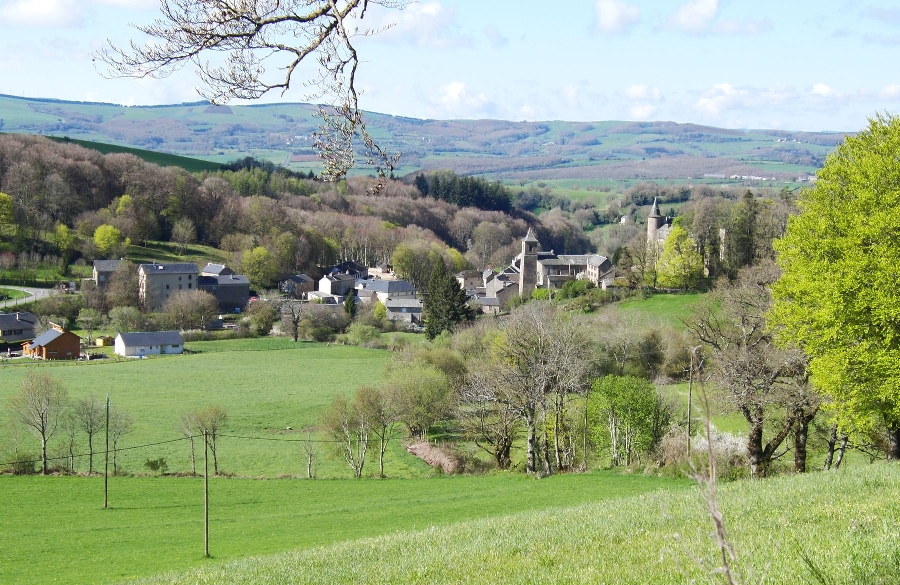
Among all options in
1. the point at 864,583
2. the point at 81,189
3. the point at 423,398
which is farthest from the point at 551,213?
the point at 864,583

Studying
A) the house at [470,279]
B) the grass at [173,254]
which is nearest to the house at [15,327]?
the grass at [173,254]

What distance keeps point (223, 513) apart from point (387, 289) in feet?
227

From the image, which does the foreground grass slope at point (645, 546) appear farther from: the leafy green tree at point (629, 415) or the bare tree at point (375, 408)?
the bare tree at point (375, 408)

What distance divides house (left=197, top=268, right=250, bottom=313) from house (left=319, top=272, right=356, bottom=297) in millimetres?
11954

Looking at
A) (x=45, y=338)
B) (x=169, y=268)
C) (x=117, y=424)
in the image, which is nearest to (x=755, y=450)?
(x=117, y=424)

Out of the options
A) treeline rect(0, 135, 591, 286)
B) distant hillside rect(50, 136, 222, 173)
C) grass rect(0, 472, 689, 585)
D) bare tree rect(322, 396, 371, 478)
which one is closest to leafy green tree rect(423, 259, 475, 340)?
bare tree rect(322, 396, 371, 478)

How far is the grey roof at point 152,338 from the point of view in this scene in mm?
68781

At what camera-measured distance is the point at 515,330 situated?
34625 mm

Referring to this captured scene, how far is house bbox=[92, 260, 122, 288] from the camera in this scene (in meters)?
84.3

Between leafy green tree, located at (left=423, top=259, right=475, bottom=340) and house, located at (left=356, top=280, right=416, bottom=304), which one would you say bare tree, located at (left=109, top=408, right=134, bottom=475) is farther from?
house, located at (left=356, top=280, right=416, bottom=304)

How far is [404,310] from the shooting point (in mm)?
88562

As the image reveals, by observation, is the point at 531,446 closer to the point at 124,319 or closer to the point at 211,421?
the point at 211,421

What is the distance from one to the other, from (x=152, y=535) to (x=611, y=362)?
115 feet

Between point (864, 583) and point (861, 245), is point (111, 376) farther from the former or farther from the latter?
point (864, 583)
